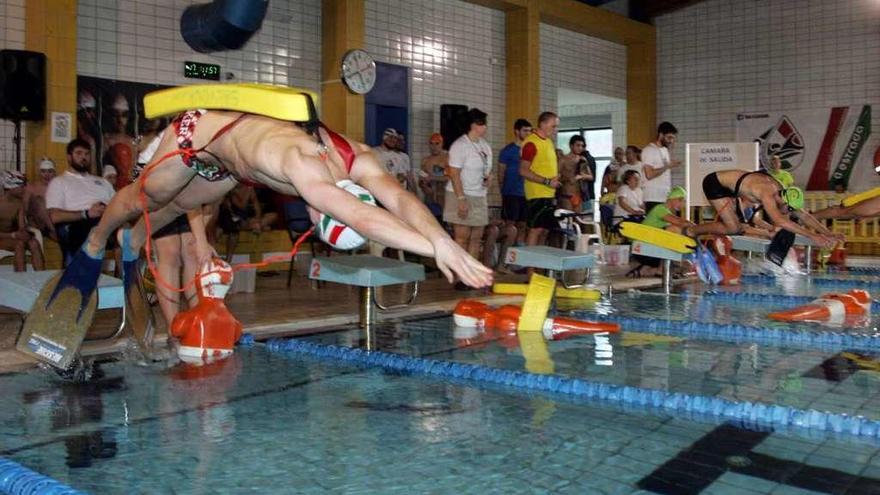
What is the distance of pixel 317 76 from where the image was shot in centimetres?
1074

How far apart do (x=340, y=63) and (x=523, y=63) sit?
376 cm

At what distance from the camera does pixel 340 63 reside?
1045cm

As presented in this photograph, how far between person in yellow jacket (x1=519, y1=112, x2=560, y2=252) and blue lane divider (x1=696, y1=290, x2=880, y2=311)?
166 centimetres

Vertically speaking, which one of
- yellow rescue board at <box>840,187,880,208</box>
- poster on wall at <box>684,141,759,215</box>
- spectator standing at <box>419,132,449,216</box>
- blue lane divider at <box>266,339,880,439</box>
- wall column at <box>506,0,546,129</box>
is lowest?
blue lane divider at <box>266,339,880,439</box>

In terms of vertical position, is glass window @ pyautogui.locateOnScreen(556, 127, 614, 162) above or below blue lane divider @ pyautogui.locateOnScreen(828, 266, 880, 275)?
above

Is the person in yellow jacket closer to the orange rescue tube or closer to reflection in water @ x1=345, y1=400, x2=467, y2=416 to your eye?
the orange rescue tube

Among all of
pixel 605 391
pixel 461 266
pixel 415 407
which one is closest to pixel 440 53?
pixel 605 391

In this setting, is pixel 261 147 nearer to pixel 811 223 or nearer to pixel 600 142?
pixel 811 223

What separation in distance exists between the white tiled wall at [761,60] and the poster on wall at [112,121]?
10.4 metres

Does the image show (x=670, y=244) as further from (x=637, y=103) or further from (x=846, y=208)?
(x=637, y=103)

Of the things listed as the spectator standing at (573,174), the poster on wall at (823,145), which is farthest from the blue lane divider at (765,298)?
the poster on wall at (823,145)

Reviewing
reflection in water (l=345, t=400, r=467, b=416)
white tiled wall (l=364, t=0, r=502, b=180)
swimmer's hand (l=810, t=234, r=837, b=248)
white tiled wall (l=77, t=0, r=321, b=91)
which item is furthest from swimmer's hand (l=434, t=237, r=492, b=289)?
white tiled wall (l=364, t=0, r=502, b=180)

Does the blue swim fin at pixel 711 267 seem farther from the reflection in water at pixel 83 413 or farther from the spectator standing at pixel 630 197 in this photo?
the reflection in water at pixel 83 413

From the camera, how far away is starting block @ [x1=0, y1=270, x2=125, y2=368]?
3.97 metres
